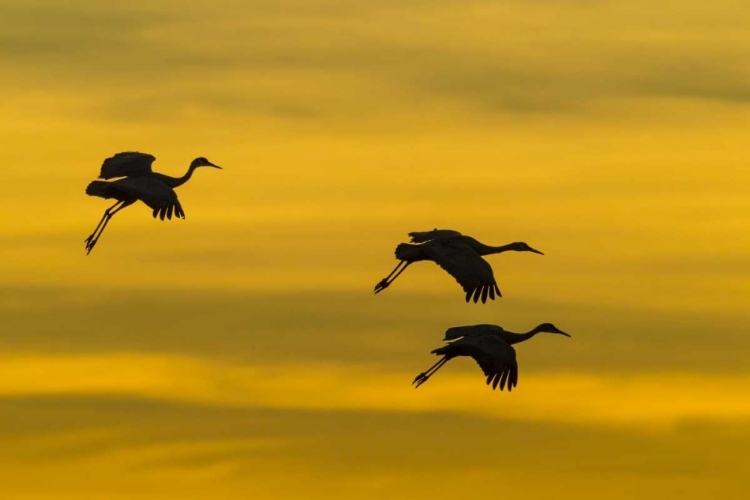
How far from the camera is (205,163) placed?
12394 cm

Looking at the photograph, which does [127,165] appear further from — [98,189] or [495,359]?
[495,359]

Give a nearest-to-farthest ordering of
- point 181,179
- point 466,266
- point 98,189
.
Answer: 1. point 466,266
2. point 98,189
3. point 181,179

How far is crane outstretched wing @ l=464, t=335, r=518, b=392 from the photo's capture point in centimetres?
11494

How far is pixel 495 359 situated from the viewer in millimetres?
115188

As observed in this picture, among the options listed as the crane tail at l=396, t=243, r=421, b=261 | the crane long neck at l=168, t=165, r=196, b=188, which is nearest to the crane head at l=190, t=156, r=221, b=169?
the crane long neck at l=168, t=165, r=196, b=188

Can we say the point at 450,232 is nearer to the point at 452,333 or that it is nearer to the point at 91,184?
the point at 452,333

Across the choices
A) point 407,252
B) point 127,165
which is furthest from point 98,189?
point 407,252

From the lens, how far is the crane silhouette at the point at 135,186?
11488 cm

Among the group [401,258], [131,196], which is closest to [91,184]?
[131,196]

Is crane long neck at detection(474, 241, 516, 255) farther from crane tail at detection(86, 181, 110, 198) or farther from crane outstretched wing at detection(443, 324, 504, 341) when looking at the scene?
→ crane tail at detection(86, 181, 110, 198)

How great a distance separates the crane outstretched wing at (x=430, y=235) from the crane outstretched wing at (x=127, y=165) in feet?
29.4

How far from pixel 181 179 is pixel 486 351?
13326 mm

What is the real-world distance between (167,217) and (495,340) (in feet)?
35.2

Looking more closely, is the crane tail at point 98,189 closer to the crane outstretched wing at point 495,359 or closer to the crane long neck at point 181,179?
the crane long neck at point 181,179
